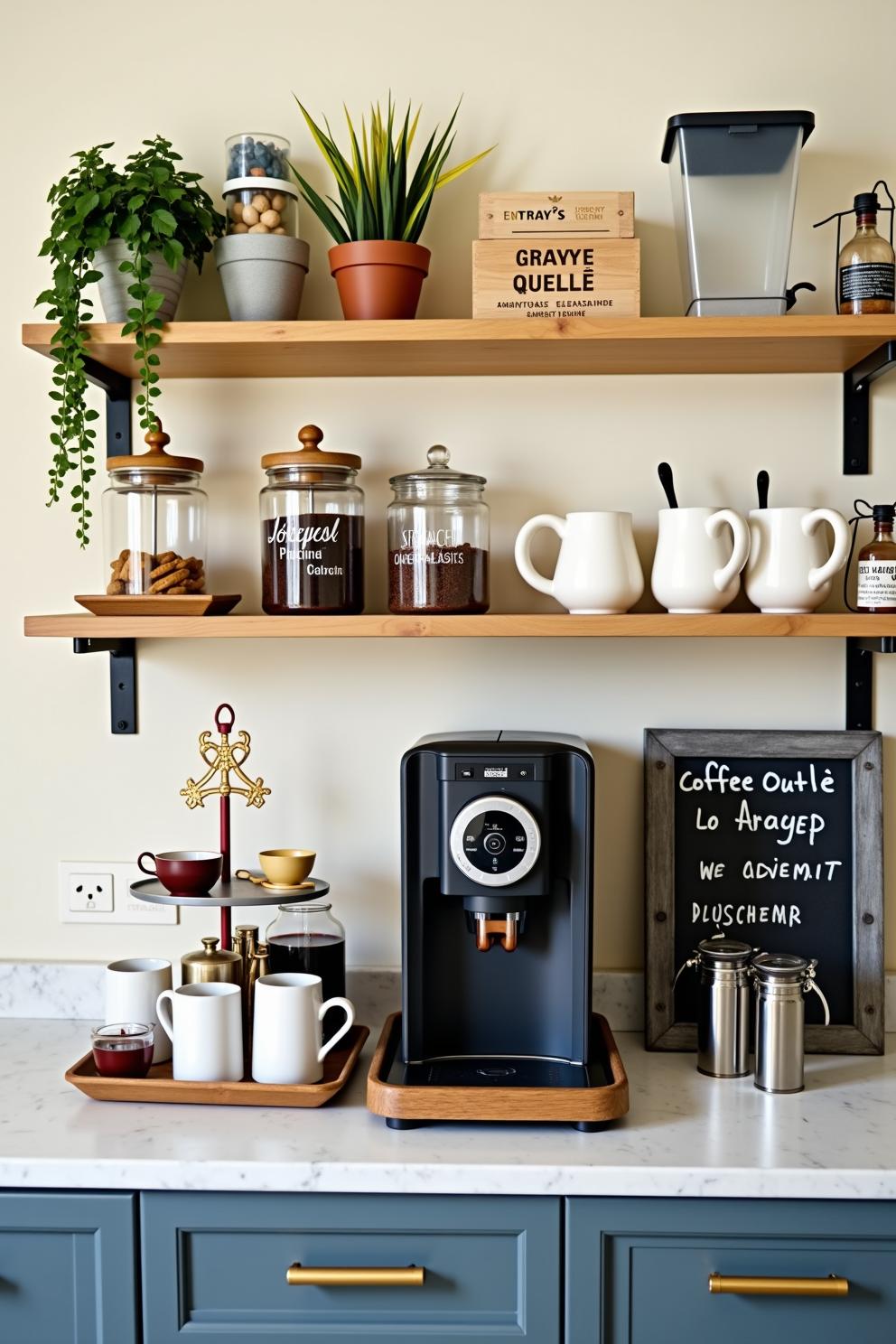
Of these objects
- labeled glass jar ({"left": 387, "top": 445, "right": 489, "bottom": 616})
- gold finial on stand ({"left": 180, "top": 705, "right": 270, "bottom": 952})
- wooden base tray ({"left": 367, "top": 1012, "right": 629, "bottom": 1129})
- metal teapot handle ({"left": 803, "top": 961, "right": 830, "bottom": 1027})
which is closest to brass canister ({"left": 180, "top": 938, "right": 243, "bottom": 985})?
gold finial on stand ({"left": 180, "top": 705, "right": 270, "bottom": 952})

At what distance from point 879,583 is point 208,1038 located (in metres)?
1.06

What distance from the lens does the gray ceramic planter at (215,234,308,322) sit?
5.36 ft

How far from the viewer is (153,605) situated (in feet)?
5.22

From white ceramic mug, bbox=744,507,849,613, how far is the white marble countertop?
638mm

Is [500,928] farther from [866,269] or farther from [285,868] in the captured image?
[866,269]

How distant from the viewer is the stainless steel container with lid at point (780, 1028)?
1522 millimetres

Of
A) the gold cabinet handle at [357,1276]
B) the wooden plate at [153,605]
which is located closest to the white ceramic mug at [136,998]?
the gold cabinet handle at [357,1276]

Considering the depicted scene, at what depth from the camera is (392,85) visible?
69.3 inches

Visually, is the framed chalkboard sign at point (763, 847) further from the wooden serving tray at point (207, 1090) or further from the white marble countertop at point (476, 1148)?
the wooden serving tray at point (207, 1090)

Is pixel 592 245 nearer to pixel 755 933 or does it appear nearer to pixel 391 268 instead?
pixel 391 268

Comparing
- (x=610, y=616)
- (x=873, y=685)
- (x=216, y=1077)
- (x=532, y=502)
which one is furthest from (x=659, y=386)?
(x=216, y=1077)

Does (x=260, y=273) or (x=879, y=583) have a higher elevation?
(x=260, y=273)

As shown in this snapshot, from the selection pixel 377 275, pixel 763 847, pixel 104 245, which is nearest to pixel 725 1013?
pixel 763 847

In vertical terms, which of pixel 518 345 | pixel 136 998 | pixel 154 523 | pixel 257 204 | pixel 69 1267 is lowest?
pixel 69 1267
